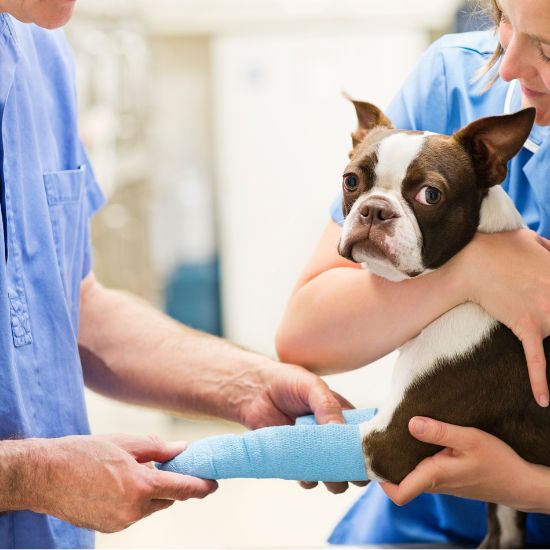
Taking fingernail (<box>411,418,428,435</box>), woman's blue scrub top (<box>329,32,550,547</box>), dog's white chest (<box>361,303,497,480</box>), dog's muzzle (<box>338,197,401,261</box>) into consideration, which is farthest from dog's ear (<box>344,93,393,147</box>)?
fingernail (<box>411,418,428,435</box>)

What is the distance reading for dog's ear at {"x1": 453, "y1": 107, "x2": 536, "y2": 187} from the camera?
3.20ft

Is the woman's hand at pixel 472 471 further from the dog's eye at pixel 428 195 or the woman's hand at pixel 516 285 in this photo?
the dog's eye at pixel 428 195

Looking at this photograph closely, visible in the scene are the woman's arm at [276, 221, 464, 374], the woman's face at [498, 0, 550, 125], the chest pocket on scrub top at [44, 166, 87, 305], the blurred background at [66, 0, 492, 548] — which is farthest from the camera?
the blurred background at [66, 0, 492, 548]

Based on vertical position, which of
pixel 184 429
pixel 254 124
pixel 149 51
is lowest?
pixel 184 429

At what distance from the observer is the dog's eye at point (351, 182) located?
1041 mm

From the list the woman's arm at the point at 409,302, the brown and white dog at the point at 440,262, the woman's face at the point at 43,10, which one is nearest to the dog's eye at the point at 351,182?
the brown and white dog at the point at 440,262

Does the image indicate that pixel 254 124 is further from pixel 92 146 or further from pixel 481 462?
pixel 481 462

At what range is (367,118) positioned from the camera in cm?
114

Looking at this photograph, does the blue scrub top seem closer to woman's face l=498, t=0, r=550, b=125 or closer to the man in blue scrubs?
the man in blue scrubs

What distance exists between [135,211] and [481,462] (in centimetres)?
257

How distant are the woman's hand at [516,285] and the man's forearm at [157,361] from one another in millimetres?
377

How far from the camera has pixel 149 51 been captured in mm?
3730

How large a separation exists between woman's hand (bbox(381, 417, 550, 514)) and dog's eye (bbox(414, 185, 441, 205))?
25cm

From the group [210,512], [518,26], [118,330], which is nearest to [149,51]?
[210,512]
